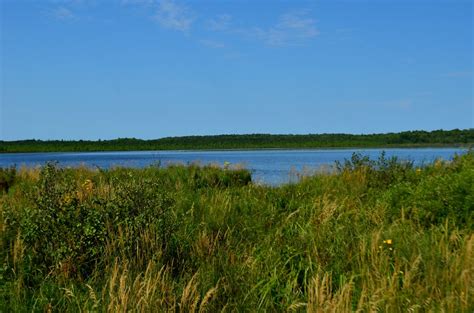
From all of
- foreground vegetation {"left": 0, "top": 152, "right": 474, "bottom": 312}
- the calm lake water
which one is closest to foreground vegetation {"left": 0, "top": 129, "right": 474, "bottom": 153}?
the calm lake water

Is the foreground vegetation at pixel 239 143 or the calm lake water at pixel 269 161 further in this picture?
the foreground vegetation at pixel 239 143

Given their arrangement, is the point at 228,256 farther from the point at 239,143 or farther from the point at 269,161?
the point at 239,143

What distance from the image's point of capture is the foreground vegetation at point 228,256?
413 cm

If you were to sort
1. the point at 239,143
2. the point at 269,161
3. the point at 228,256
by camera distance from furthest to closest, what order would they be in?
1. the point at 239,143
2. the point at 269,161
3. the point at 228,256

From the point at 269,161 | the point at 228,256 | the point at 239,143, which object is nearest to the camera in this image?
the point at 228,256

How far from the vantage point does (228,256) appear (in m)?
5.35

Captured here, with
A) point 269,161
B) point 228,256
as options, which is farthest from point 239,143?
point 228,256

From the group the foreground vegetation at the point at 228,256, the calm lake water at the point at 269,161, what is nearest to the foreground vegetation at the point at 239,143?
the calm lake water at the point at 269,161

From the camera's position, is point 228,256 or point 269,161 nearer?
point 228,256

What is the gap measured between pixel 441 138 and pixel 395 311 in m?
105

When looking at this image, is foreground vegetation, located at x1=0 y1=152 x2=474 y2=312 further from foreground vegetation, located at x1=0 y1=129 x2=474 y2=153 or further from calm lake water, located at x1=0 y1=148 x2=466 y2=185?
foreground vegetation, located at x1=0 y1=129 x2=474 y2=153

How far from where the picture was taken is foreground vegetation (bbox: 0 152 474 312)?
4129 millimetres

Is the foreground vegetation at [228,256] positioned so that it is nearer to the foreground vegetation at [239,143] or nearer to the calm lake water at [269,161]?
the calm lake water at [269,161]

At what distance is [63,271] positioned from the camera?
5.29 meters
